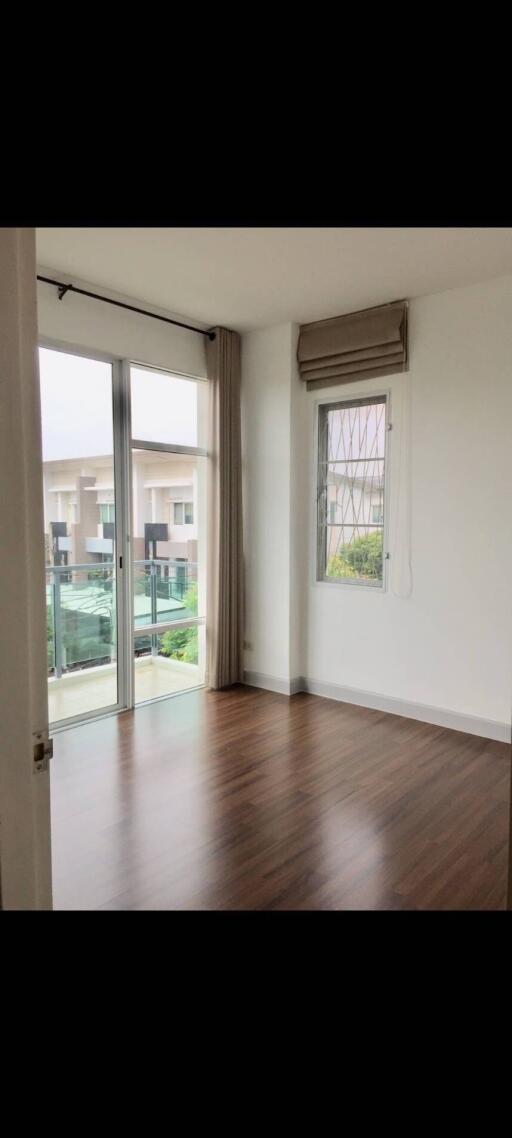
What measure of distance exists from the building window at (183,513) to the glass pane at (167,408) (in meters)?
0.46

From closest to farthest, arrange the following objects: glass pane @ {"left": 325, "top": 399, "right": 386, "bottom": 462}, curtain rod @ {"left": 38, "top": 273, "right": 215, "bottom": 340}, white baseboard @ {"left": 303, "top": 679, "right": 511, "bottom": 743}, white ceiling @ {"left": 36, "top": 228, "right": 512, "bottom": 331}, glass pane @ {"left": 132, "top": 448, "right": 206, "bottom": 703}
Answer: white ceiling @ {"left": 36, "top": 228, "right": 512, "bottom": 331} → curtain rod @ {"left": 38, "top": 273, "right": 215, "bottom": 340} → white baseboard @ {"left": 303, "top": 679, "right": 511, "bottom": 743} → glass pane @ {"left": 325, "top": 399, "right": 386, "bottom": 462} → glass pane @ {"left": 132, "top": 448, "right": 206, "bottom": 703}

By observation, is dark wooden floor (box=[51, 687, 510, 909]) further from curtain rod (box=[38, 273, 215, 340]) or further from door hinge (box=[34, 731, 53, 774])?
curtain rod (box=[38, 273, 215, 340])

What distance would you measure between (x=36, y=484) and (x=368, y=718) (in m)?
3.38

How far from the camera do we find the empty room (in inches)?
96.9

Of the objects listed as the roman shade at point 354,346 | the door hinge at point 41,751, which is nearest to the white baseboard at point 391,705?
the roman shade at point 354,346

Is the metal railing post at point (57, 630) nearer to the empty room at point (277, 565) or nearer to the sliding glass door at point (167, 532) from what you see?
the empty room at point (277, 565)

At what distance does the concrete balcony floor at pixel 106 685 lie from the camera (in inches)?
152

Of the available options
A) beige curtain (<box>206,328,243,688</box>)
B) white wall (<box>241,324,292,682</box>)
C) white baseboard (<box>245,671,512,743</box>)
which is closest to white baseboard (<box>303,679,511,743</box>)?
white baseboard (<box>245,671,512,743</box>)

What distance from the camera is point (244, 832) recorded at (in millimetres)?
2523

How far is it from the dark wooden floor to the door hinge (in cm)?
125

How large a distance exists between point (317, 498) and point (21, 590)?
365 centimetres

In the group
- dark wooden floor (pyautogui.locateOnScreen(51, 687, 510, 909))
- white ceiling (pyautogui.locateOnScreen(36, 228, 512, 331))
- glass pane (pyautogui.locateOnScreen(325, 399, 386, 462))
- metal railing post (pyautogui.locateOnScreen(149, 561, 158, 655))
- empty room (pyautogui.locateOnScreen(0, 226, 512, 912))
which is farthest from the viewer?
metal railing post (pyautogui.locateOnScreen(149, 561, 158, 655))
